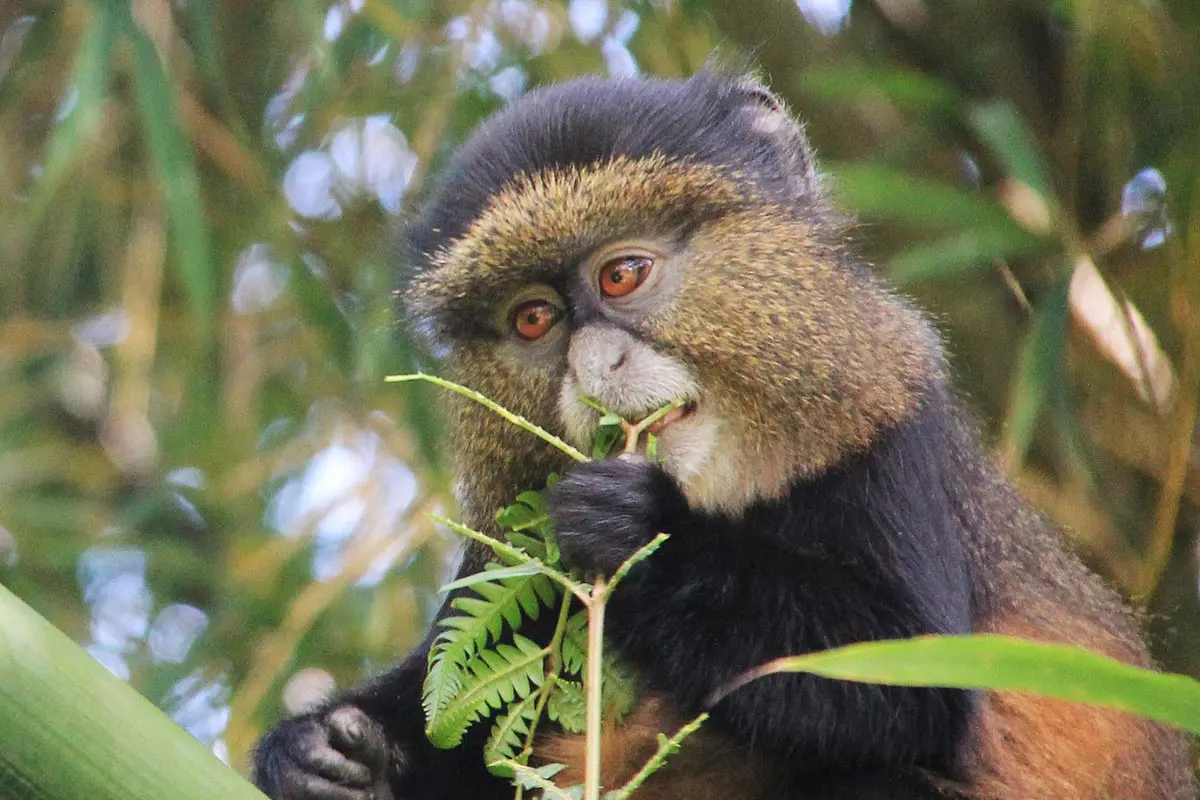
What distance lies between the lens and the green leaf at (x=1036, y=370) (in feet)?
15.2

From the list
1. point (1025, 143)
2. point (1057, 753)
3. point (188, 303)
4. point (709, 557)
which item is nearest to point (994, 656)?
point (709, 557)

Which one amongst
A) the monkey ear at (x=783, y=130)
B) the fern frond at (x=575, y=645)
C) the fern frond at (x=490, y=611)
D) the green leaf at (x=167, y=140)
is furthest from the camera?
the green leaf at (x=167, y=140)

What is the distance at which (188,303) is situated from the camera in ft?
21.2

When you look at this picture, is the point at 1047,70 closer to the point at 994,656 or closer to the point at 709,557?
the point at 709,557

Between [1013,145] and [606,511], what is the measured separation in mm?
2566

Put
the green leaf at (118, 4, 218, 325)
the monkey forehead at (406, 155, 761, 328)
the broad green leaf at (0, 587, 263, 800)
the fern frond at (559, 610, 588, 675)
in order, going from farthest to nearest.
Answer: the green leaf at (118, 4, 218, 325) < the monkey forehead at (406, 155, 761, 328) < the fern frond at (559, 610, 588, 675) < the broad green leaf at (0, 587, 263, 800)

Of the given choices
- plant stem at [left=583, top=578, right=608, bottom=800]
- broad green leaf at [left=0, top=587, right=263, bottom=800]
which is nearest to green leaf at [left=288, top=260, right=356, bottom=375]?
plant stem at [left=583, top=578, right=608, bottom=800]

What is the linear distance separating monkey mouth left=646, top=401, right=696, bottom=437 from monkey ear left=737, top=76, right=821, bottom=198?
2.12ft

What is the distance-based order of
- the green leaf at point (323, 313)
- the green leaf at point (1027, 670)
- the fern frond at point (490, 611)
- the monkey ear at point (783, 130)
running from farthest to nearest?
1. the green leaf at point (323, 313)
2. the monkey ear at point (783, 130)
3. the fern frond at point (490, 611)
4. the green leaf at point (1027, 670)

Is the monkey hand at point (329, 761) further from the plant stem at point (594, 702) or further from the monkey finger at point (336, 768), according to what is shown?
the plant stem at point (594, 702)

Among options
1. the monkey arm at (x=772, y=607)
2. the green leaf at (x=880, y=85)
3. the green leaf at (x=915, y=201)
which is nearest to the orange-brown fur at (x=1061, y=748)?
the monkey arm at (x=772, y=607)

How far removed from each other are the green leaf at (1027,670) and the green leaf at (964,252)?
120 inches

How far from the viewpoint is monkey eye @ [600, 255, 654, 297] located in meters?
3.30

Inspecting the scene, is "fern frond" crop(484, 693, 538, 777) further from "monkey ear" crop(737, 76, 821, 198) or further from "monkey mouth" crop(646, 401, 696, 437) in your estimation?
"monkey ear" crop(737, 76, 821, 198)
